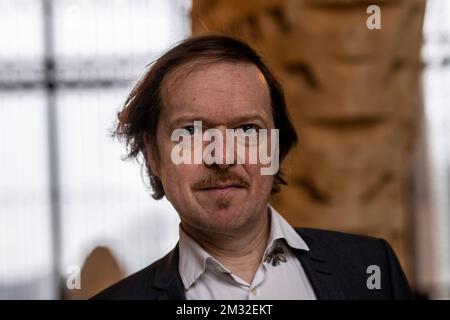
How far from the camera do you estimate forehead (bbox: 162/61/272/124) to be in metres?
0.59

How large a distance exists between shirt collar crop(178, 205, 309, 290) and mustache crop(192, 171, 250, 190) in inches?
2.1

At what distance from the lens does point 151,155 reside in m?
0.65

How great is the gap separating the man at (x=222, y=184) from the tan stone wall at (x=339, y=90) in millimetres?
680

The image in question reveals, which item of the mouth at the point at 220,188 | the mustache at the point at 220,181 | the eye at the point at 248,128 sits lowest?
the mouth at the point at 220,188

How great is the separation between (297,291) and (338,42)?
0.74m

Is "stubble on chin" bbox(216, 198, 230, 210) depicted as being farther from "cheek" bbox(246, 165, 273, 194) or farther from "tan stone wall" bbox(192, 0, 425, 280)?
"tan stone wall" bbox(192, 0, 425, 280)

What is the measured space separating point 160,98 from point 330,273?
0.18 m

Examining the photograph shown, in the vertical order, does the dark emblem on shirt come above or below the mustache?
below

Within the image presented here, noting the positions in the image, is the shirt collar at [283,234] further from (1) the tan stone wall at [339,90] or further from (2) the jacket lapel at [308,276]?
(1) the tan stone wall at [339,90]

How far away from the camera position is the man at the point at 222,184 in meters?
0.60

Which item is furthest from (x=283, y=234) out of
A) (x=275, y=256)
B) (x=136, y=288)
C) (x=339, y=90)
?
(x=339, y=90)

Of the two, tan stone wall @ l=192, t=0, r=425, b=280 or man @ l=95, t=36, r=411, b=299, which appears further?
tan stone wall @ l=192, t=0, r=425, b=280

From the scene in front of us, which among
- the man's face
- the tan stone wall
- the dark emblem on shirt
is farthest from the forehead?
the tan stone wall

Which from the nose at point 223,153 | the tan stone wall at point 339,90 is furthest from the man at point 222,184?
the tan stone wall at point 339,90
